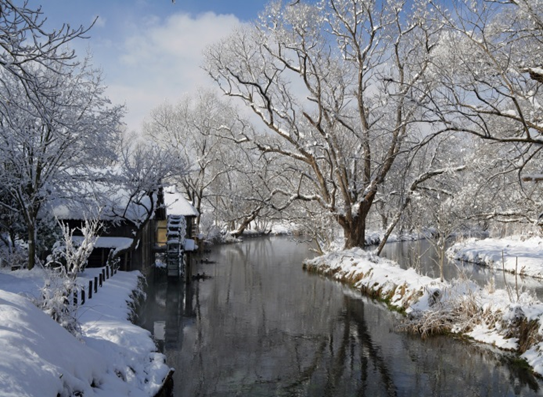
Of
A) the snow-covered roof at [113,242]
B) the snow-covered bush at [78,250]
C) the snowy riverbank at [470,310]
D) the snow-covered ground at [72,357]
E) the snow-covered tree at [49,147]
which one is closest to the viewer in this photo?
the snow-covered ground at [72,357]

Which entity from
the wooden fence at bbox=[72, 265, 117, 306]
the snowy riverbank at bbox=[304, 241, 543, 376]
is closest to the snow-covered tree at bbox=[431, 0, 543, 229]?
the snowy riverbank at bbox=[304, 241, 543, 376]

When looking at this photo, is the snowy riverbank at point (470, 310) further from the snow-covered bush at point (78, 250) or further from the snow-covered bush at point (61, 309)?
the snow-covered bush at point (61, 309)

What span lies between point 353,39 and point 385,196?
772 centimetres

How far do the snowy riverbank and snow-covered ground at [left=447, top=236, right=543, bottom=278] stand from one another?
7940 mm

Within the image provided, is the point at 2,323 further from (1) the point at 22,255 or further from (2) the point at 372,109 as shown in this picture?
(2) the point at 372,109

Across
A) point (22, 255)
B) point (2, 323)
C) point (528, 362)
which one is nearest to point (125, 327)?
point (2, 323)

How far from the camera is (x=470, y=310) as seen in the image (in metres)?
11.1

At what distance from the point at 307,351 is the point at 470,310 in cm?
424

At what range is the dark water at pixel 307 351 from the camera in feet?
26.1

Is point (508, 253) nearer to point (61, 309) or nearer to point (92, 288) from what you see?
point (92, 288)

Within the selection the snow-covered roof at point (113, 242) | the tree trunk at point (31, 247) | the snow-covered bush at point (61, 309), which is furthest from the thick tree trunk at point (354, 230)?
the snow-covered bush at point (61, 309)

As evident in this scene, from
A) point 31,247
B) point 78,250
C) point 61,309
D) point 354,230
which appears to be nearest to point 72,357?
point 61,309

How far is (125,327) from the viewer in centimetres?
868

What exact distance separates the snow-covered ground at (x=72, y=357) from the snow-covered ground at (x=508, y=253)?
17090 mm
